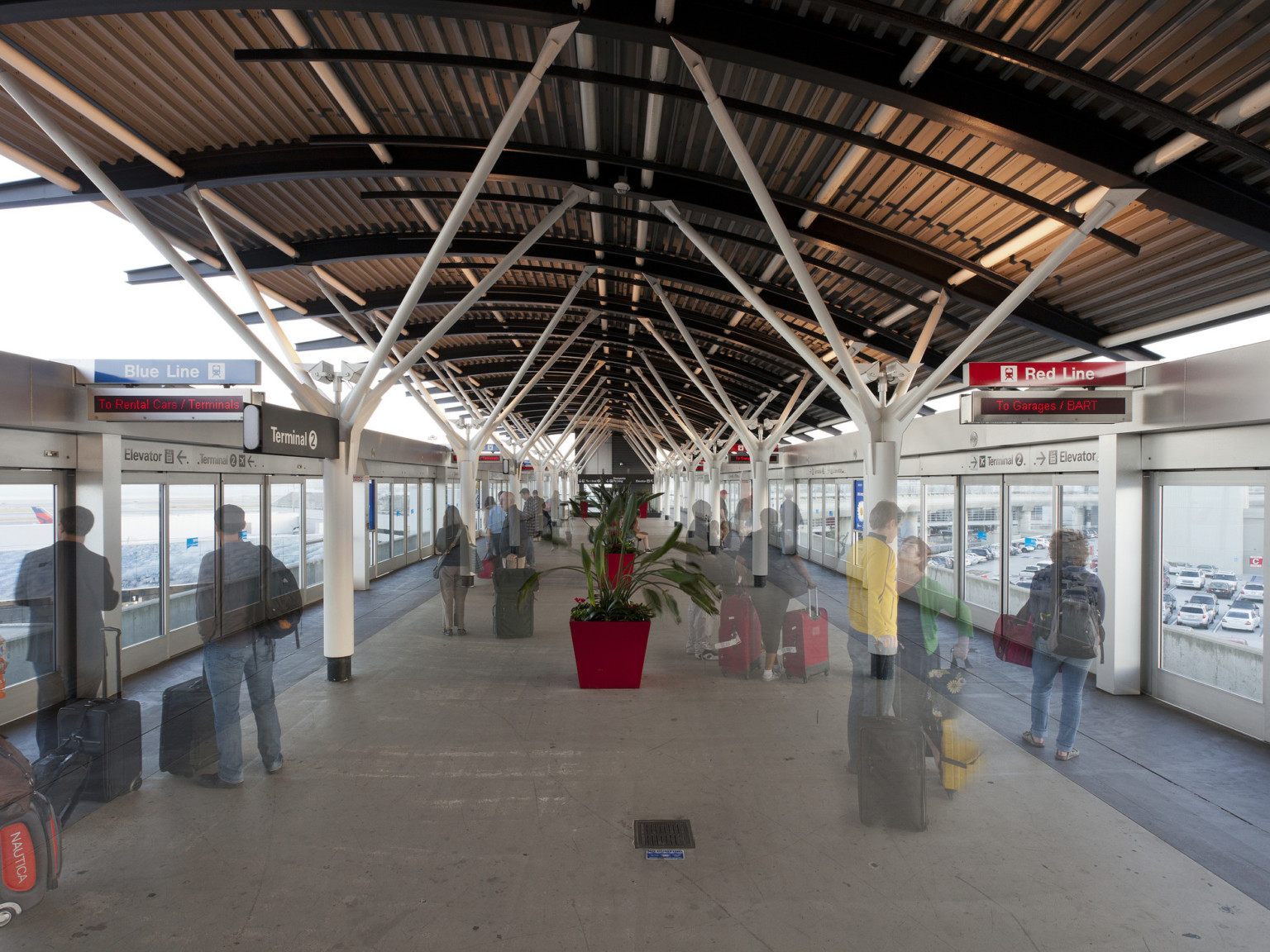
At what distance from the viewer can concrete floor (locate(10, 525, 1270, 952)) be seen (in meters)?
3.46

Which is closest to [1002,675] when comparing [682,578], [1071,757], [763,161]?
[1071,757]

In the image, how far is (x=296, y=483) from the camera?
496 inches

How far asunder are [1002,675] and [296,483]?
12.0m

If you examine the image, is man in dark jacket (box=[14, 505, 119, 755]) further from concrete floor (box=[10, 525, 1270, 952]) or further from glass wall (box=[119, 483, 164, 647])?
concrete floor (box=[10, 525, 1270, 952])

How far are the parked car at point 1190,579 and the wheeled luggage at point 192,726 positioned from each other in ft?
30.6

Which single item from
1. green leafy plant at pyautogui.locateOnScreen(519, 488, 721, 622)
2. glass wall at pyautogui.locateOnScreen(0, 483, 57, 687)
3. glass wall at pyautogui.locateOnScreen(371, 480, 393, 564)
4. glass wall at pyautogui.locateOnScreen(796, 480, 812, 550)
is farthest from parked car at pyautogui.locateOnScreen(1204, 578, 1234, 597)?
glass wall at pyautogui.locateOnScreen(796, 480, 812, 550)

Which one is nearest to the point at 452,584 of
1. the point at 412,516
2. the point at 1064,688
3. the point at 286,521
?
the point at 286,521

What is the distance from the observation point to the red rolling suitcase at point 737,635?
8164 mm

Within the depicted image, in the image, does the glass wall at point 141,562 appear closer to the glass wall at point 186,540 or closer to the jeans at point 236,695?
the glass wall at point 186,540

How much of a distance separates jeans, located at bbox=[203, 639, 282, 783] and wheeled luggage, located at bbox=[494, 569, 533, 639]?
4.90 metres

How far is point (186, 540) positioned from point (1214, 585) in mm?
12363

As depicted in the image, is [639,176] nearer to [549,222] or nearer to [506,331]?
[549,222]

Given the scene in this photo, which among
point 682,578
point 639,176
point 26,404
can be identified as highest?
point 639,176

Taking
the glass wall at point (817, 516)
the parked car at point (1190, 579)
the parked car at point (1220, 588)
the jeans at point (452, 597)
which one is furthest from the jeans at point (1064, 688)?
the glass wall at point (817, 516)
